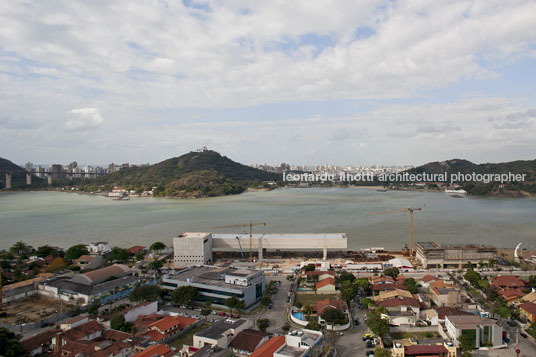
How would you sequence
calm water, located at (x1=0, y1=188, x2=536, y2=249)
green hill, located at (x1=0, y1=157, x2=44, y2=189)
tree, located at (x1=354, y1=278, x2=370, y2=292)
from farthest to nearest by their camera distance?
1. green hill, located at (x1=0, y1=157, x2=44, y2=189)
2. calm water, located at (x1=0, y1=188, x2=536, y2=249)
3. tree, located at (x1=354, y1=278, x2=370, y2=292)

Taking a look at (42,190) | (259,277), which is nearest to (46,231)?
(259,277)

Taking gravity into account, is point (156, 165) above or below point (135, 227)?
above

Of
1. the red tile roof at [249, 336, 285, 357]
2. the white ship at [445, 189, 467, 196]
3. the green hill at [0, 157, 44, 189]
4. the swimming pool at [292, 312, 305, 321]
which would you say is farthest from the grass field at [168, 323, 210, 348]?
the green hill at [0, 157, 44, 189]

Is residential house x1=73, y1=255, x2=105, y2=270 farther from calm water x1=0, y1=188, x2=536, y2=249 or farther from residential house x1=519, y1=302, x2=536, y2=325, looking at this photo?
residential house x1=519, y1=302, x2=536, y2=325

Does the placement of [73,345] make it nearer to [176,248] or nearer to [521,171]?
[176,248]

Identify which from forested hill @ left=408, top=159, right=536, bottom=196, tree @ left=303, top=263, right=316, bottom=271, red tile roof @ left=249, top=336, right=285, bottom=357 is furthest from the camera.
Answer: forested hill @ left=408, top=159, right=536, bottom=196

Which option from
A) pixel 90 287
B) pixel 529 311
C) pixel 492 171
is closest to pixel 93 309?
pixel 90 287

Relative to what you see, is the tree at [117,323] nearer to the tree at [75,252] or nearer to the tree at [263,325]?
the tree at [263,325]
